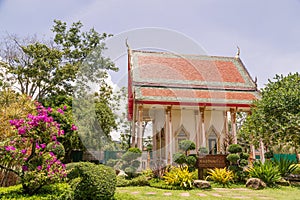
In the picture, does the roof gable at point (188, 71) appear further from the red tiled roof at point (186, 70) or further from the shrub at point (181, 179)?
the shrub at point (181, 179)

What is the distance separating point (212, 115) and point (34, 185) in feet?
38.7

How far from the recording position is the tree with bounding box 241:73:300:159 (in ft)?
24.8

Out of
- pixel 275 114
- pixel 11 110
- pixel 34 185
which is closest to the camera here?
pixel 34 185

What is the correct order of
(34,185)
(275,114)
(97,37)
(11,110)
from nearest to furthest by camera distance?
(34,185) → (275,114) → (11,110) → (97,37)

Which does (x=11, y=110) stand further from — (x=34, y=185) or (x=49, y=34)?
(x=49, y=34)

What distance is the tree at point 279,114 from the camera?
7559mm

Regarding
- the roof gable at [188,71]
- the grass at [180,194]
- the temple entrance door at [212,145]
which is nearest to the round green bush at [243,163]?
the grass at [180,194]

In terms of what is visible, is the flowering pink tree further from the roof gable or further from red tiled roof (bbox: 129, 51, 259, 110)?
the roof gable

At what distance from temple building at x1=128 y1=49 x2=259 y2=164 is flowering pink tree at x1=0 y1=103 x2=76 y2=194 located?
6727 mm

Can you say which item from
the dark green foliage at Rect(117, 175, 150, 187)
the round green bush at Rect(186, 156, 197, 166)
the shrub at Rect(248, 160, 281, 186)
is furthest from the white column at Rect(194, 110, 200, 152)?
the dark green foliage at Rect(117, 175, 150, 187)

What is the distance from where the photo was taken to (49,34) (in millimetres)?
21109

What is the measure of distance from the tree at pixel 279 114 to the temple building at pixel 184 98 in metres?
4.51

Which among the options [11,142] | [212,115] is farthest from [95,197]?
[212,115]

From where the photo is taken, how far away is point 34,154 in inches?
218
